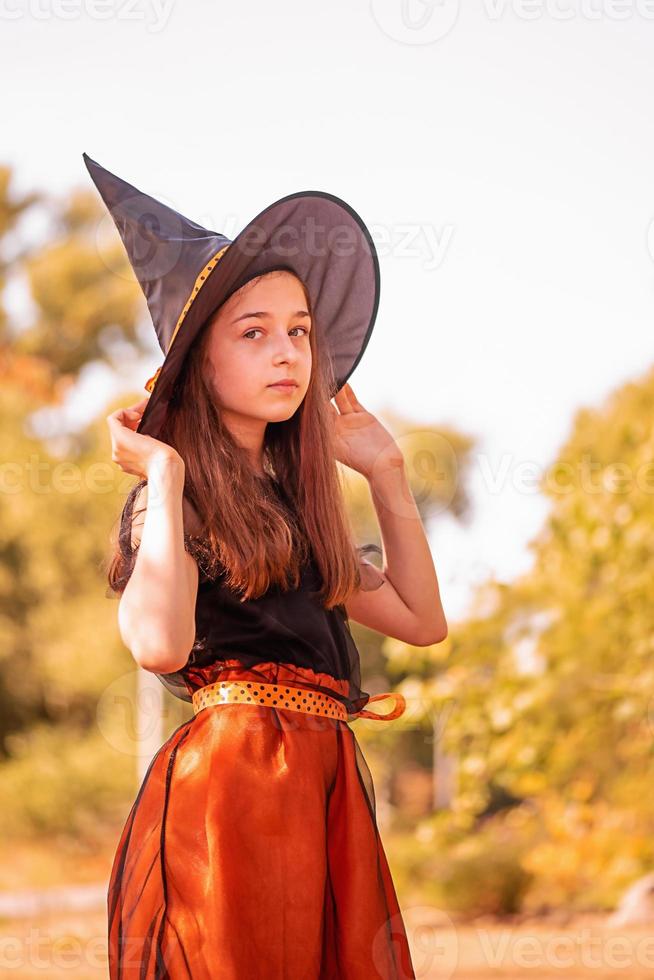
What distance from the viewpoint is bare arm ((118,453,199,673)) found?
1481mm

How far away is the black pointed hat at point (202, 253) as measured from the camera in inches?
65.4

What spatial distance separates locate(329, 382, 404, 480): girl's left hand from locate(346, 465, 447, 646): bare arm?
0.03m

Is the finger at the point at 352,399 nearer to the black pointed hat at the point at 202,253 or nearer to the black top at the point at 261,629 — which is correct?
the black pointed hat at the point at 202,253

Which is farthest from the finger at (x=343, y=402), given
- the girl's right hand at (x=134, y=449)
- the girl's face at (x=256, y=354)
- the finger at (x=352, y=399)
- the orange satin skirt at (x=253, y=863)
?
the orange satin skirt at (x=253, y=863)

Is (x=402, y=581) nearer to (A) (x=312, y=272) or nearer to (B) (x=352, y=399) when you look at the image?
(B) (x=352, y=399)

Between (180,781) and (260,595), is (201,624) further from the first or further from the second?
(180,781)

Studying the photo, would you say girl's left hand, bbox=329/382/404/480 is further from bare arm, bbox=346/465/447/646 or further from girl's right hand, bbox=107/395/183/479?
girl's right hand, bbox=107/395/183/479

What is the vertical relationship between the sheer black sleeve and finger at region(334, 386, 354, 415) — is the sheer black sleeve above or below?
below

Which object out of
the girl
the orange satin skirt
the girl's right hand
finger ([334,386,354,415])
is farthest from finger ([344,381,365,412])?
the orange satin skirt

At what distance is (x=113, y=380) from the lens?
13781mm

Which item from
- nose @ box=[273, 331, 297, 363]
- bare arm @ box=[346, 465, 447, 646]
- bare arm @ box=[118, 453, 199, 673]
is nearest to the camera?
bare arm @ box=[118, 453, 199, 673]

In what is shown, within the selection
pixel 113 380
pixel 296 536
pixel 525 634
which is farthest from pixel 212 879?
pixel 113 380

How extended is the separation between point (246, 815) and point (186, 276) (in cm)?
75

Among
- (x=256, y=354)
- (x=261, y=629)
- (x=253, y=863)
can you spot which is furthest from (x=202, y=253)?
(x=253, y=863)
